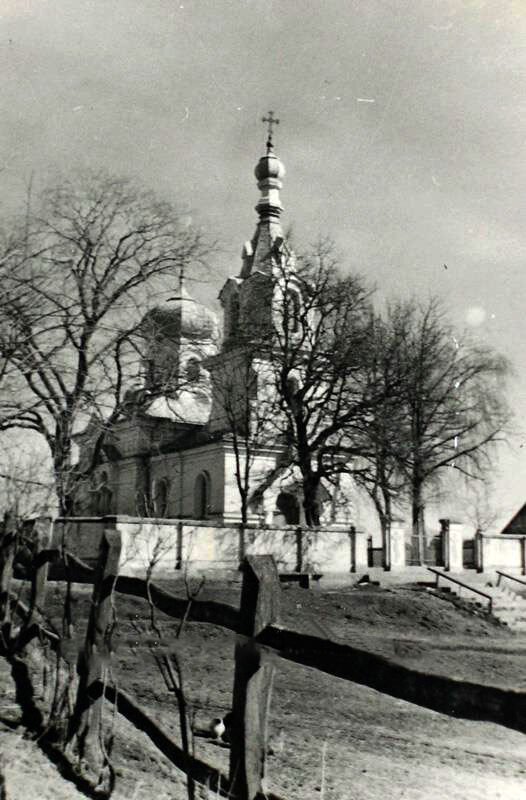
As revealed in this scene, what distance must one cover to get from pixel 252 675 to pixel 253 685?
4 centimetres

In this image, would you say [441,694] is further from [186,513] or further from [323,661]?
[186,513]

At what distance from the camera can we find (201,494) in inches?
1484

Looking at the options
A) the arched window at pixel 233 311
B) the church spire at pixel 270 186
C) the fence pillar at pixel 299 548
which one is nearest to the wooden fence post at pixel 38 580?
the fence pillar at pixel 299 548

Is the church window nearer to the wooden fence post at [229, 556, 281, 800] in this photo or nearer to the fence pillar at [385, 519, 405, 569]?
the fence pillar at [385, 519, 405, 569]

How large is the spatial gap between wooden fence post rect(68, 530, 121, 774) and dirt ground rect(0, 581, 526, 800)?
0.79ft

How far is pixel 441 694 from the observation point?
246 cm

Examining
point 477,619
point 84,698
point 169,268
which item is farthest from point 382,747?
point 169,268

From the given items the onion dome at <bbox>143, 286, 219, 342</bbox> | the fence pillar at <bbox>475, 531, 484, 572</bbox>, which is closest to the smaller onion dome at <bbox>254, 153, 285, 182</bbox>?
the onion dome at <bbox>143, 286, 219, 342</bbox>

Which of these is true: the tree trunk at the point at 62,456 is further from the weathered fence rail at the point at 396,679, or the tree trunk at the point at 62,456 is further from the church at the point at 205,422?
the weathered fence rail at the point at 396,679

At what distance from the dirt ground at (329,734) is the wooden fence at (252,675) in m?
0.08

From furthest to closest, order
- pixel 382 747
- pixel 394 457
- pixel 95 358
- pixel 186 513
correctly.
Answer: pixel 186 513 → pixel 394 457 → pixel 95 358 → pixel 382 747

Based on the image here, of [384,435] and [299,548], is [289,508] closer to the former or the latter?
[384,435]

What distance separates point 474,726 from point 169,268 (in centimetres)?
1794

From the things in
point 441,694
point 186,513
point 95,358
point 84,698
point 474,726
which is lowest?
point 474,726
